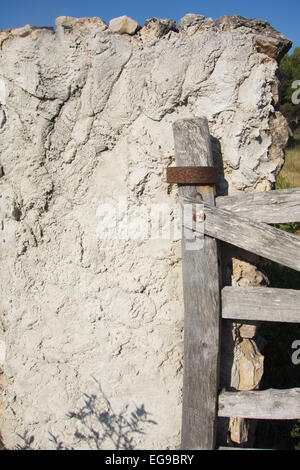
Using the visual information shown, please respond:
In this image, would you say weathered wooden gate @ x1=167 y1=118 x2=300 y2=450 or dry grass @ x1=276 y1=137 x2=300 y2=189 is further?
dry grass @ x1=276 y1=137 x2=300 y2=189

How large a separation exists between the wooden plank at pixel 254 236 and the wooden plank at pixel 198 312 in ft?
0.22

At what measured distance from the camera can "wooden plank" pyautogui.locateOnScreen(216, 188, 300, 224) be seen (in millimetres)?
1391

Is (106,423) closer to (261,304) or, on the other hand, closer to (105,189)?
(261,304)

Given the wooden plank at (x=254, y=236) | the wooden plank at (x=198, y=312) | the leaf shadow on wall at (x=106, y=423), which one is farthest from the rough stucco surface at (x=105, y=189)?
the wooden plank at (x=254, y=236)

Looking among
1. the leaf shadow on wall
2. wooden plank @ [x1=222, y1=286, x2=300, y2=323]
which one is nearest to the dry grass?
wooden plank @ [x1=222, y1=286, x2=300, y2=323]

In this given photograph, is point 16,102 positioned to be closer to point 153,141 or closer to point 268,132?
point 153,141

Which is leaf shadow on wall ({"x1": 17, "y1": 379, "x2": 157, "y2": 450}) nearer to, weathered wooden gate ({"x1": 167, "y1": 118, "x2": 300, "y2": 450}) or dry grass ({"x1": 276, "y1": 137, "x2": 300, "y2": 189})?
weathered wooden gate ({"x1": 167, "y1": 118, "x2": 300, "y2": 450})

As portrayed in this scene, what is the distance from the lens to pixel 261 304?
1.50 m

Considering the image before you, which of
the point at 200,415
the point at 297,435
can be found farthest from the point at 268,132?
the point at 297,435

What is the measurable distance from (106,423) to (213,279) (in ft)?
3.10

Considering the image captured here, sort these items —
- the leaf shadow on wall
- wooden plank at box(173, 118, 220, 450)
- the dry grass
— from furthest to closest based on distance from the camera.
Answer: the dry grass, the leaf shadow on wall, wooden plank at box(173, 118, 220, 450)

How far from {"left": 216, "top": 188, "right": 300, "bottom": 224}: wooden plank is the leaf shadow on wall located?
108cm

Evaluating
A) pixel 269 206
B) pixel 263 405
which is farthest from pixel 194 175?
pixel 263 405

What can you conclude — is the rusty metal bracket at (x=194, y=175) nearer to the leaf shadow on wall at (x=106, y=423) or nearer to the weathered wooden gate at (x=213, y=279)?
the weathered wooden gate at (x=213, y=279)
